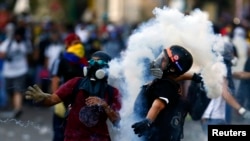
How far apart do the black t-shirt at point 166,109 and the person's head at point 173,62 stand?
0.09 m

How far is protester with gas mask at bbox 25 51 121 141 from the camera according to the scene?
786 cm

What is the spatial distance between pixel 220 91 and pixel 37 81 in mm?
10133

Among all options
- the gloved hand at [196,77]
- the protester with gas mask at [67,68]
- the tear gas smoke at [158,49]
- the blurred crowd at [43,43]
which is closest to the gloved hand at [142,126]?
the tear gas smoke at [158,49]

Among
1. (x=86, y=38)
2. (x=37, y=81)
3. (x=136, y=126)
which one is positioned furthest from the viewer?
(x=86, y=38)

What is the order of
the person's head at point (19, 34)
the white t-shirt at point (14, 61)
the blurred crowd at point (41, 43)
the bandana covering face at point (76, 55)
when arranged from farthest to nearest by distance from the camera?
the blurred crowd at point (41, 43) < the person's head at point (19, 34) < the white t-shirt at point (14, 61) < the bandana covering face at point (76, 55)

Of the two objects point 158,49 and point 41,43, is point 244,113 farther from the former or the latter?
point 41,43

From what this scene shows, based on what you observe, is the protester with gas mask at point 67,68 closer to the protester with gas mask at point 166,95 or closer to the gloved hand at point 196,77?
the gloved hand at point 196,77

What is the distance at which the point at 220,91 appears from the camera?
8.64 metres

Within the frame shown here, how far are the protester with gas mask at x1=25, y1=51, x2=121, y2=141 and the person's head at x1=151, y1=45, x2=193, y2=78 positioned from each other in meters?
0.60

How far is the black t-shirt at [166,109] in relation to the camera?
745 centimetres

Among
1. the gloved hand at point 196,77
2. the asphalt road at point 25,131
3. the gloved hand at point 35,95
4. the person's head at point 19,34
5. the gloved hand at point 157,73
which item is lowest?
the asphalt road at point 25,131

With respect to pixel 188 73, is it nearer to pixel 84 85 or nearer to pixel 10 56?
pixel 84 85

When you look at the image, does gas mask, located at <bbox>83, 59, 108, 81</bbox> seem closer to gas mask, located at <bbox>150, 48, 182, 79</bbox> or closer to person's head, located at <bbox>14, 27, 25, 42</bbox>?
gas mask, located at <bbox>150, 48, 182, 79</bbox>

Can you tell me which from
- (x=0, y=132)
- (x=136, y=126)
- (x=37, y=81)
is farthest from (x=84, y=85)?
(x=37, y=81)
